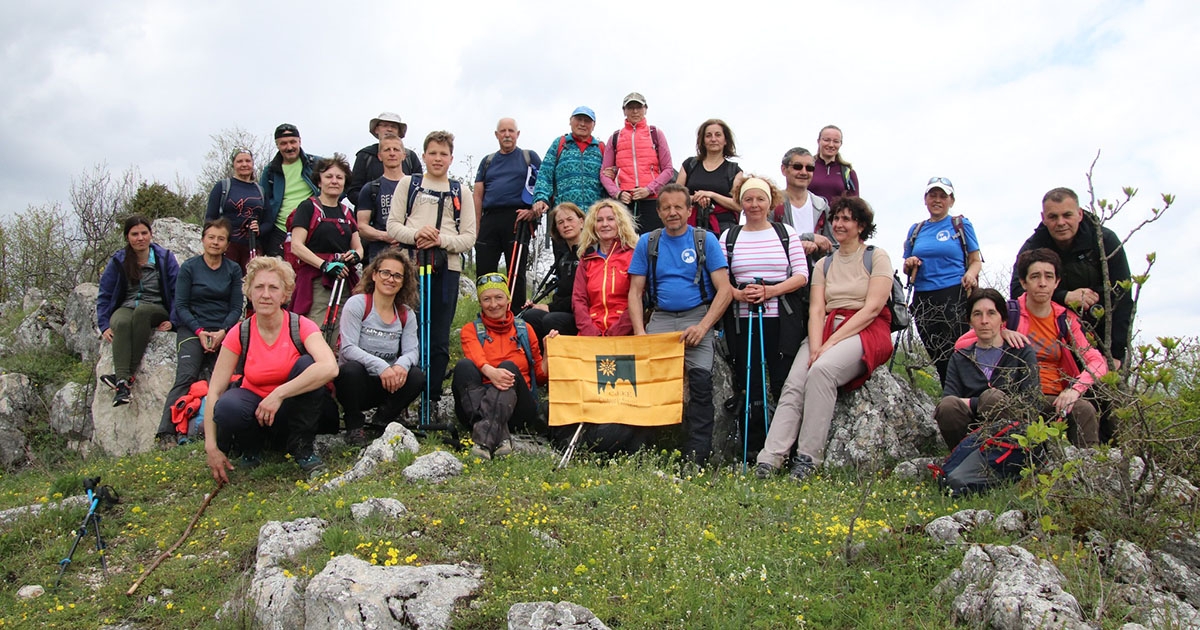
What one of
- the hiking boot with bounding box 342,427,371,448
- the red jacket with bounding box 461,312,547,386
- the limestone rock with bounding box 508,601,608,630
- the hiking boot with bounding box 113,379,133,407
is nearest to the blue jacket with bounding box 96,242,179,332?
the hiking boot with bounding box 113,379,133,407

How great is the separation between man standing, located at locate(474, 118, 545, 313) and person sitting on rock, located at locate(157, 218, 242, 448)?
2.93m

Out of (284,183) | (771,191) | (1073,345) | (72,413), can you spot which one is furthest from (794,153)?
(72,413)

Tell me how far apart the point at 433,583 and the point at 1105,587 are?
155 inches

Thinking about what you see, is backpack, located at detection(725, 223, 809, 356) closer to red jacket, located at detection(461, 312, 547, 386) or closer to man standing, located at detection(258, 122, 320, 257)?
red jacket, located at detection(461, 312, 547, 386)

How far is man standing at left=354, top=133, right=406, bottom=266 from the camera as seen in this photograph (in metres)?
9.57

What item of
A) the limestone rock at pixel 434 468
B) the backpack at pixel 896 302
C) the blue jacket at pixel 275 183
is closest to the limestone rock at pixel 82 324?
the blue jacket at pixel 275 183

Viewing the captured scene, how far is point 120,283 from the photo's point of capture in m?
10.1

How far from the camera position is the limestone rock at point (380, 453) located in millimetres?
6828

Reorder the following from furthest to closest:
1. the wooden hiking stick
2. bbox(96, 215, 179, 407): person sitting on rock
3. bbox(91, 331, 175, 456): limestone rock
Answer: bbox(91, 331, 175, 456): limestone rock
bbox(96, 215, 179, 407): person sitting on rock
the wooden hiking stick

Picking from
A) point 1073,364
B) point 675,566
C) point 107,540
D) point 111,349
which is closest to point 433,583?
point 675,566

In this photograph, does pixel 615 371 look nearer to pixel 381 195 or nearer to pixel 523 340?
pixel 523 340

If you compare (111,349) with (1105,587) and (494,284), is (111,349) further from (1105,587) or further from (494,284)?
(1105,587)

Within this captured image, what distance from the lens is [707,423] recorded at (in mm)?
7977

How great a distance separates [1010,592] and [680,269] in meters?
4.47
